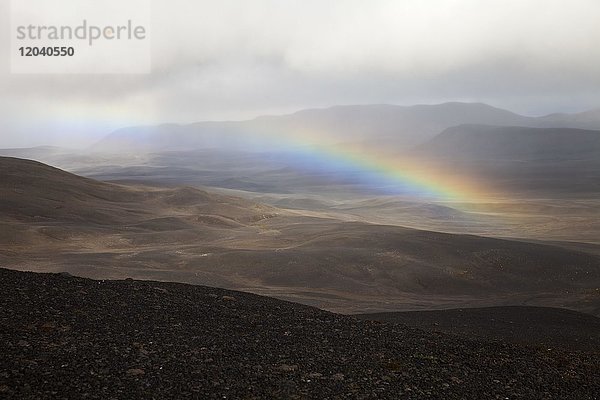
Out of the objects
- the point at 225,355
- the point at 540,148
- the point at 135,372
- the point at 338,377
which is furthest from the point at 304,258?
the point at 540,148

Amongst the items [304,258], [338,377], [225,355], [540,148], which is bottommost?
[304,258]

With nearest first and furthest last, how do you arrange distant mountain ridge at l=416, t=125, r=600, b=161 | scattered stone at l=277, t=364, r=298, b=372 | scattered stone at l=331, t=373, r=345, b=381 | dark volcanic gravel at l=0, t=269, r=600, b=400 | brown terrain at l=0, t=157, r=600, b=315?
dark volcanic gravel at l=0, t=269, r=600, b=400 → scattered stone at l=331, t=373, r=345, b=381 → scattered stone at l=277, t=364, r=298, b=372 → brown terrain at l=0, t=157, r=600, b=315 → distant mountain ridge at l=416, t=125, r=600, b=161

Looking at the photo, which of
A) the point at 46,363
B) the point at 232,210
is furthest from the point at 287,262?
the point at 232,210

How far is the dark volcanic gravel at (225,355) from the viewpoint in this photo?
7.97 m

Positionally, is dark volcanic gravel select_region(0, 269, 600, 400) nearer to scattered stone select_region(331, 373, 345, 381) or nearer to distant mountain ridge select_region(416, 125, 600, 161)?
scattered stone select_region(331, 373, 345, 381)

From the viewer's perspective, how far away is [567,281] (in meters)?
29.5

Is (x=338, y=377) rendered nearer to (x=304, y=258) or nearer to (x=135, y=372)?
(x=135, y=372)

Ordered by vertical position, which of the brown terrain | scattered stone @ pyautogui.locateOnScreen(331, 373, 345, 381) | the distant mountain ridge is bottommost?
the brown terrain

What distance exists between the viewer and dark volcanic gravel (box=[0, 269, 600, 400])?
7973mm

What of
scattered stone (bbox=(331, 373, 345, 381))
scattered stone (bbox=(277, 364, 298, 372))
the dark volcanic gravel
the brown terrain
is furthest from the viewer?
the brown terrain

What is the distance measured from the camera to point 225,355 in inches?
375

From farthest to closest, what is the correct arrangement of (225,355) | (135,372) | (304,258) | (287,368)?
(304,258) → (225,355) → (287,368) → (135,372)

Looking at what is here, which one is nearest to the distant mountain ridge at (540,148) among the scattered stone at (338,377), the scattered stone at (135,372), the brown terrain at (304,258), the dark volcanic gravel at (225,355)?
the brown terrain at (304,258)

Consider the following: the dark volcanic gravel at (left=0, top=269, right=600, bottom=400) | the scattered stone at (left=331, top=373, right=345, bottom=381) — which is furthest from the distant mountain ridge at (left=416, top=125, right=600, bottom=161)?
the scattered stone at (left=331, top=373, right=345, bottom=381)
